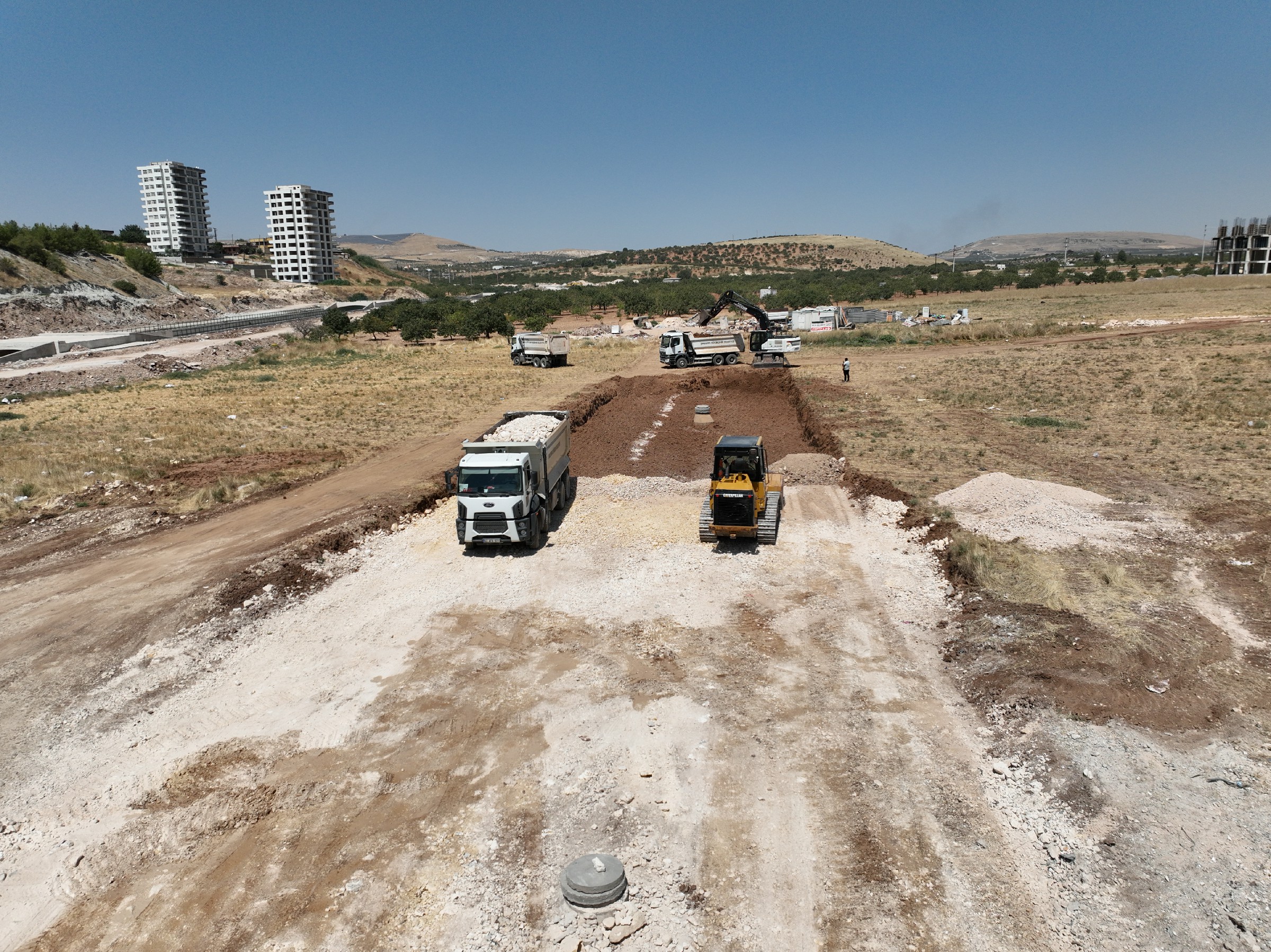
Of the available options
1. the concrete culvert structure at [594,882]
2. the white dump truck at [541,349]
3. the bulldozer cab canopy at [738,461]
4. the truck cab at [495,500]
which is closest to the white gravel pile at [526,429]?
the truck cab at [495,500]

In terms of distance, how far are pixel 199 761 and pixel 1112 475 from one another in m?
23.4

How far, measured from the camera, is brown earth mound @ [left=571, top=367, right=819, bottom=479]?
90.7 feet

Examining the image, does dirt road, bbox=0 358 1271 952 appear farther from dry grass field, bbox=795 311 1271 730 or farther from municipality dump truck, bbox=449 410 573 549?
municipality dump truck, bbox=449 410 573 549

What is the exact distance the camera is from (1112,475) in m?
22.5

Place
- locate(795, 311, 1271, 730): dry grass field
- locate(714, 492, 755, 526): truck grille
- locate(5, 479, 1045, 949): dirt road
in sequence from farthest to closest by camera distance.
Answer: locate(714, 492, 755, 526): truck grille → locate(795, 311, 1271, 730): dry grass field → locate(5, 479, 1045, 949): dirt road

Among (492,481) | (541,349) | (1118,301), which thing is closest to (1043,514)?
(492,481)

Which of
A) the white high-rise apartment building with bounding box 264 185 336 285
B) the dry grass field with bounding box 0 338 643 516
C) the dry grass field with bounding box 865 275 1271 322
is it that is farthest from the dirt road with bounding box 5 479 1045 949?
the white high-rise apartment building with bounding box 264 185 336 285

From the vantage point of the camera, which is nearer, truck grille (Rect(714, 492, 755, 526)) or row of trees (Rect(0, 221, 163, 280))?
truck grille (Rect(714, 492, 755, 526))

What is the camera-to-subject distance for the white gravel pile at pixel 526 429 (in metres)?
20.8

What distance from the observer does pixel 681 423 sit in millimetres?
35250

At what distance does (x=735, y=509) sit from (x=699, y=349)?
3507 cm

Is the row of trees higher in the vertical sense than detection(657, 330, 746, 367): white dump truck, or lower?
higher

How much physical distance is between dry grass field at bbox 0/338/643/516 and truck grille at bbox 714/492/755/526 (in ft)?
49.9

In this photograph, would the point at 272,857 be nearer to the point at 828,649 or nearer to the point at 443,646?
the point at 443,646
